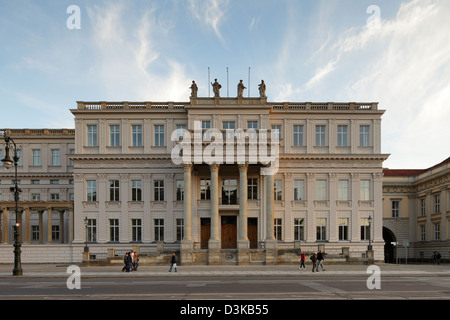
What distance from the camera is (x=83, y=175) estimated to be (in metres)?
47.9

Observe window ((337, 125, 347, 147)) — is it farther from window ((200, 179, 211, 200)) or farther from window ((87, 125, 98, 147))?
window ((87, 125, 98, 147))

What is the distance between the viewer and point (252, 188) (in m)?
47.2

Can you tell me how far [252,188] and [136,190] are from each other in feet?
45.8

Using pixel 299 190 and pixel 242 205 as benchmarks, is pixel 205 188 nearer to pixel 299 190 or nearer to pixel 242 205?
pixel 242 205

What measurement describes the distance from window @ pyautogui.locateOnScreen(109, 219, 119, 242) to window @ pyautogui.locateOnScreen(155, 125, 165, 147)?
1047cm

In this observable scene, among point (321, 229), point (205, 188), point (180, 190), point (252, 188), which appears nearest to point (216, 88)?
point (205, 188)

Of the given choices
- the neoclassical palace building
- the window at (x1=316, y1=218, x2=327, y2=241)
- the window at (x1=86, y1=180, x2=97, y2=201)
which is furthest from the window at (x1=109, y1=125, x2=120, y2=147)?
the window at (x1=316, y1=218, x2=327, y2=241)

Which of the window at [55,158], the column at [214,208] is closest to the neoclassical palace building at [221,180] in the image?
the column at [214,208]

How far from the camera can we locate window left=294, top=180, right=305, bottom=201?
48.2 meters

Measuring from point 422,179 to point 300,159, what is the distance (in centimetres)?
2210

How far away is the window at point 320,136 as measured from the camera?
48844mm
